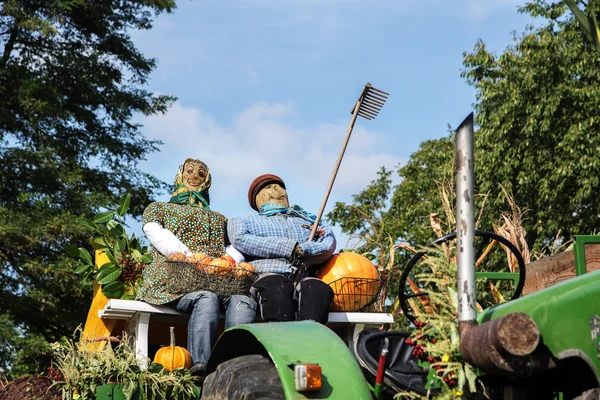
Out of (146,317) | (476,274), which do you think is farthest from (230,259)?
(476,274)

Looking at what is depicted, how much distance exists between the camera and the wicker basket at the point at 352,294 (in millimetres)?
5457

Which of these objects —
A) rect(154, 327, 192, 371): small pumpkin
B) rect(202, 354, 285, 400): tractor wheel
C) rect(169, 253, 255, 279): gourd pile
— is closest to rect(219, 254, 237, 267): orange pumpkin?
rect(169, 253, 255, 279): gourd pile

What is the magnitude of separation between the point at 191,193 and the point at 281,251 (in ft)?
2.88

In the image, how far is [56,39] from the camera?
19.5 metres

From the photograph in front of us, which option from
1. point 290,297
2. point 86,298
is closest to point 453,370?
point 290,297

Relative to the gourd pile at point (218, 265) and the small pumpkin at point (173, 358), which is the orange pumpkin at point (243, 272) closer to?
the gourd pile at point (218, 265)

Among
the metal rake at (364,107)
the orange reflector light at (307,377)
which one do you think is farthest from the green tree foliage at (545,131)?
the orange reflector light at (307,377)

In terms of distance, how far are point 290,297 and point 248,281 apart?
0.29 meters

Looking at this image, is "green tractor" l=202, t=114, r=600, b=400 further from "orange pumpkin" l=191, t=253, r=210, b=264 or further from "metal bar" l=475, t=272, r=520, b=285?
"orange pumpkin" l=191, t=253, r=210, b=264

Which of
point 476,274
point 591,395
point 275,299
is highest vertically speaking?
point 275,299

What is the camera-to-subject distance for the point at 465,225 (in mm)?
2504

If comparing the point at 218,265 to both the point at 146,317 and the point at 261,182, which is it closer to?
the point at 146,317

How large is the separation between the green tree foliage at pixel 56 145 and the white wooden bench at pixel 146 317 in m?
11.1

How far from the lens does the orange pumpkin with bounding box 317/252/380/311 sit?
5.47m
